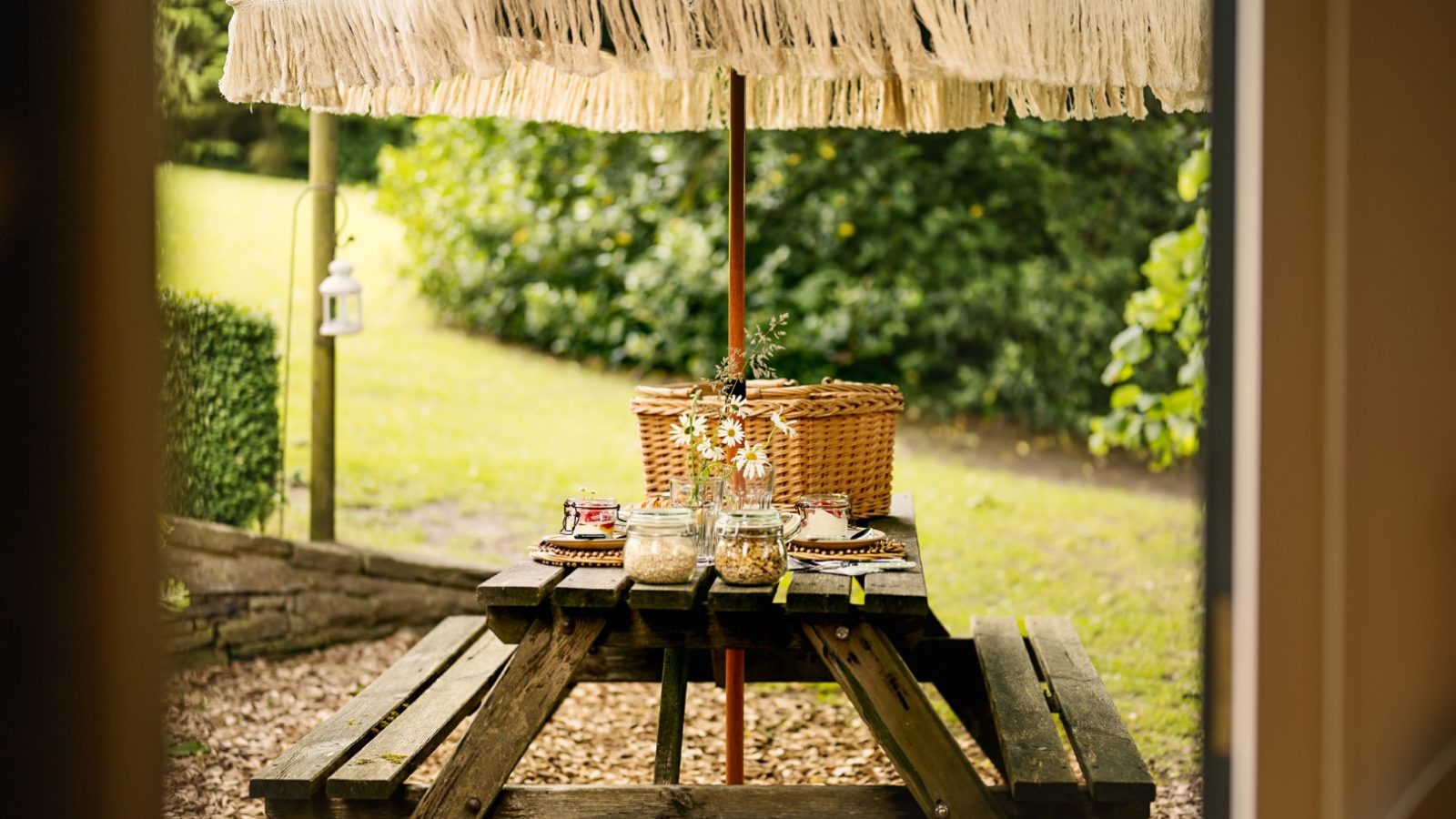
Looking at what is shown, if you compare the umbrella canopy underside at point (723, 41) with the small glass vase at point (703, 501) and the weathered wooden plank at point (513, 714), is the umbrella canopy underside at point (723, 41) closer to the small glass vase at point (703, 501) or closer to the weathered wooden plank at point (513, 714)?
the small glass vase at point (703, 501)

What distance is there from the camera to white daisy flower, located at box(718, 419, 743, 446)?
255cm

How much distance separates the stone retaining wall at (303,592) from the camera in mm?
4195

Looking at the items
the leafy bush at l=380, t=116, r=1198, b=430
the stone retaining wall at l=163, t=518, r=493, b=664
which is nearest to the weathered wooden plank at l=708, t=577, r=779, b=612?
the stone retaining wall at l=163, t=518, r=493, b=664

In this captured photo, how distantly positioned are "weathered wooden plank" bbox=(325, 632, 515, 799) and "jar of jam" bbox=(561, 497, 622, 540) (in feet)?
1.59

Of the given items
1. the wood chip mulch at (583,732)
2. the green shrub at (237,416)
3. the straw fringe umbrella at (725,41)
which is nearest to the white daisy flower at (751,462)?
the straw fringe umbrella at (725,41)

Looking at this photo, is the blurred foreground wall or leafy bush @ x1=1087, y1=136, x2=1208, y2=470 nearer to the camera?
the blurred foreground wall

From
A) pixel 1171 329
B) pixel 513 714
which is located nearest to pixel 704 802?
pixel 513 714

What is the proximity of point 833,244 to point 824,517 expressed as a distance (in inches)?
212

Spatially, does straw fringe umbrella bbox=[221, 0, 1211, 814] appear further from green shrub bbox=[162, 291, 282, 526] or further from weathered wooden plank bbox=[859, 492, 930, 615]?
green shrub bbox=[162, 291, 282, 526]

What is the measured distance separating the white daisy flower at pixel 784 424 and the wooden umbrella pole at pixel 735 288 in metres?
0.22

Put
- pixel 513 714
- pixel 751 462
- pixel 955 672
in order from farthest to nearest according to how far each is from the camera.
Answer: pixel 955 672 → pixel 751 462 → pixel 513 714

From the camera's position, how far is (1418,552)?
1.19 m

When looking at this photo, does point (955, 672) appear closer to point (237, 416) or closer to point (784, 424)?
point (784, 424)

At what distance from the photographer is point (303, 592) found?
4.39m
